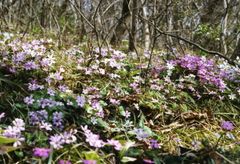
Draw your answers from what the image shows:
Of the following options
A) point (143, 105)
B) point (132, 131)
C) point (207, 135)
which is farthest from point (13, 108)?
point (207, 135)

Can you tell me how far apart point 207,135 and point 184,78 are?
0.76 meters

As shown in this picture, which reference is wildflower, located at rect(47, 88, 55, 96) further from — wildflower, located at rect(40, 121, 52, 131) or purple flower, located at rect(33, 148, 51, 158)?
purple flower, located at rect(33, 148, 51, 158)

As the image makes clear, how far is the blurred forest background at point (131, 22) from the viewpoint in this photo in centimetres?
407

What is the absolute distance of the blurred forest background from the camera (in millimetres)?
4075

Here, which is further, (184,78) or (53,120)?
(184,78)

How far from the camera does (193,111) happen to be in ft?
10.2

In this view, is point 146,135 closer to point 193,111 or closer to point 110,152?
point 110,152

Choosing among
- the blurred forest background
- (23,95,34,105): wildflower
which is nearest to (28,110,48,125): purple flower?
(23,95,34,105): wildflower

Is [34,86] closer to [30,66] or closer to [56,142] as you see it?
[30,66]

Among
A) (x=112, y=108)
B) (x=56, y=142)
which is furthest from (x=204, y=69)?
(x=56, y=142)

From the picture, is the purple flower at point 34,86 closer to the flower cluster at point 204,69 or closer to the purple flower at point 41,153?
the purple flower at point 41,153

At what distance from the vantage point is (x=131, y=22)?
5664mm

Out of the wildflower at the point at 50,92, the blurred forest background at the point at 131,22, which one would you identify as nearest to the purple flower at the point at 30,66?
the wildflower at the point at 50,92

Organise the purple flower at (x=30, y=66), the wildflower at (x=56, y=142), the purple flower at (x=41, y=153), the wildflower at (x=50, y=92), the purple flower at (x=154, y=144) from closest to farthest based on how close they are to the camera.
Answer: the purple flower at (x=41, y=153) < the wildflower at (x=56, y=142) < the purple flower at (x=154, y=144) < the wildflower at (x=50, y=92) < the purple flower at (x=30, y=66)
